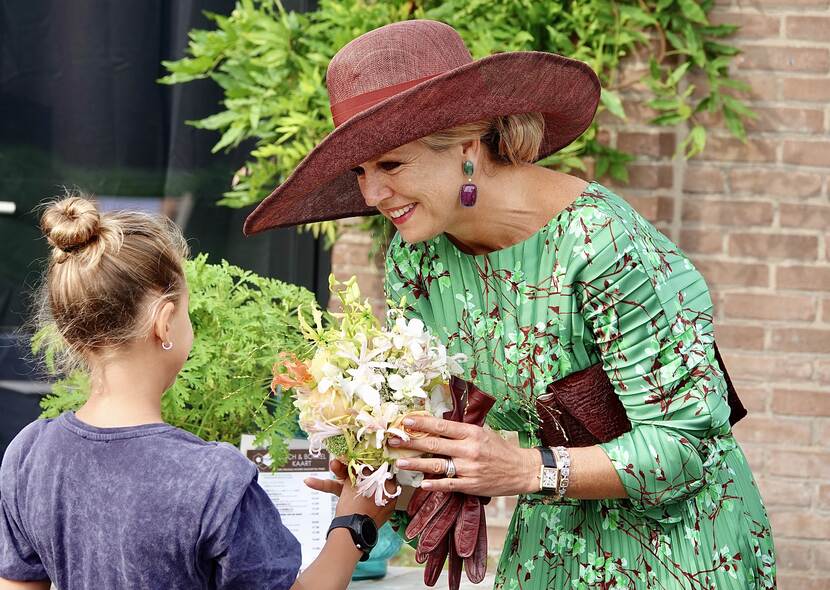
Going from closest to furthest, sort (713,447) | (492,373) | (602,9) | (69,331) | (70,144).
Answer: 1. (69,331)
2. (713,447)
3. (492,373)
4. (602,9)
5. (70,144)

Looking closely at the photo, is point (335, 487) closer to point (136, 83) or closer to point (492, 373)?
point (492, 373)

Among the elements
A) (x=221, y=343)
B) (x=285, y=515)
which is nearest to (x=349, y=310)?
(x=221, y=343)

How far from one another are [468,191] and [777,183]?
2.03 metres

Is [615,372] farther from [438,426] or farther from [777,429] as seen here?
[777,429]

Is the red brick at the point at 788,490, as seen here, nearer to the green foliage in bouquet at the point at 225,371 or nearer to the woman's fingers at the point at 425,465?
the green foliage in bouquet at the point at 225,371

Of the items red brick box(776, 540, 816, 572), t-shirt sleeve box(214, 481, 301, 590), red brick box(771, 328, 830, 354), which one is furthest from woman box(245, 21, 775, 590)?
red brick box(776, 540, 816, 572)

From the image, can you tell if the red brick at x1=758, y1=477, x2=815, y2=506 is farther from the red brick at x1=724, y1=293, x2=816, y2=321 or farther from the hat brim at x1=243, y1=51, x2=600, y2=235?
the hat brim at x1=243, y1=51, x2=600, y2=235

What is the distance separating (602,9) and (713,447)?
205cm

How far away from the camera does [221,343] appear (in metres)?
2.65

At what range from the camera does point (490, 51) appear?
3559mm

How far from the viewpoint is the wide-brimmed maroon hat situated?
1961 millimetres

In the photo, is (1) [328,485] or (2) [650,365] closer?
(2) [650,365]

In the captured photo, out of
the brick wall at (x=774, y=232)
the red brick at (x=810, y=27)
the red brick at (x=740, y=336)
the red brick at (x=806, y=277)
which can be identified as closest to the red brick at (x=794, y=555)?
the brick wall at (x=774, y=232)

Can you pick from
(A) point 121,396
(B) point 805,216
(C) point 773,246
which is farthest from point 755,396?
(A) point 121,396
